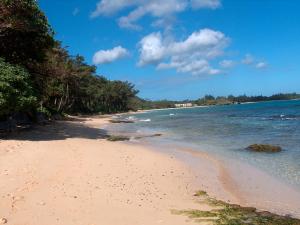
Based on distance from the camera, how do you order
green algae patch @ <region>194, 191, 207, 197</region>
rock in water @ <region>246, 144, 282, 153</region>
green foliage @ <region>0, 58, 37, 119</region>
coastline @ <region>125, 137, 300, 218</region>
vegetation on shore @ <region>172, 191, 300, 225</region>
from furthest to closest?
rock in water @ <region>246, 144, 282, 153</region> → green foliage @ <region>0, 58, 37, 119</region> → green algae patch @ <region>194, 191, 207, 197</region> → coastline @ <region>125, 137, 300, 218</region> → vegetation on shore @ <region>172, 191, 300, 225</region>

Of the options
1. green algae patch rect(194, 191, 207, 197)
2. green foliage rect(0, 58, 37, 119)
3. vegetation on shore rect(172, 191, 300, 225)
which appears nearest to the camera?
vegetation on shore rect(172, 191, 300, 225)

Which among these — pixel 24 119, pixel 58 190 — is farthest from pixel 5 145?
pixel 24 119

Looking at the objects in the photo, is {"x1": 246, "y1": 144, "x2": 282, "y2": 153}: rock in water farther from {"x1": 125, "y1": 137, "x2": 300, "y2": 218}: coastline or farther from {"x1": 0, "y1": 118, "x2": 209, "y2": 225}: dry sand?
{"x1": 0, "y1": 118, "x2": 209, "y2": 225}: dry sand

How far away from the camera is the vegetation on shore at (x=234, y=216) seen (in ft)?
25.1

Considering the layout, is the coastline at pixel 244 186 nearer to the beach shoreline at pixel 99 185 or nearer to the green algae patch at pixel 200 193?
the beach shoreline at pixel 99 185

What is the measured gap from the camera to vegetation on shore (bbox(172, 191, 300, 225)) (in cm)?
764

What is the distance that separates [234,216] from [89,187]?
409cm

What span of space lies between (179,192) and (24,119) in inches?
975

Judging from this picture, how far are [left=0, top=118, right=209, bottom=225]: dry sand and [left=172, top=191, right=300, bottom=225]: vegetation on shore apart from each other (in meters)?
0.41

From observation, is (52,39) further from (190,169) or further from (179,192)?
(179,192)

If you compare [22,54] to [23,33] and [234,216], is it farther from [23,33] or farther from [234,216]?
[234,216]

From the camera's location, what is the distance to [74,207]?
8.17 metres


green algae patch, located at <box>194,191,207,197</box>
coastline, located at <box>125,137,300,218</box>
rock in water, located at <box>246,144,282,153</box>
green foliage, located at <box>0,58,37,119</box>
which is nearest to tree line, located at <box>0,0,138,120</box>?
green foliage, located at <box>0,58,37,119</box>

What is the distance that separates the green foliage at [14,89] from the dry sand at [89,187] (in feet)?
8.11
